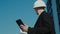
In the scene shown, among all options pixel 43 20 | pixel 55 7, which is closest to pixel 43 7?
pixel 43 20

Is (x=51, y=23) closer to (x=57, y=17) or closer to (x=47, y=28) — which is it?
(x=47, y=28)

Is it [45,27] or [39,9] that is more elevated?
[39,9]

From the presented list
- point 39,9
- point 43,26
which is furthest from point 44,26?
point 39,9

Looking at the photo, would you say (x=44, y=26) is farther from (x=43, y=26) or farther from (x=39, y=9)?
(x=39, y=9)

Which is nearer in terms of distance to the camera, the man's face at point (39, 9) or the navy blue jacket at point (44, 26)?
the navy blue jacket at point (44, 26)

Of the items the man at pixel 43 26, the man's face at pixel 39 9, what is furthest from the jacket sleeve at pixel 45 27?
the man's face at pixel 39 9

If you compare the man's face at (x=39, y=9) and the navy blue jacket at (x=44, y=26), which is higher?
the man's face at (x=39, y=9)

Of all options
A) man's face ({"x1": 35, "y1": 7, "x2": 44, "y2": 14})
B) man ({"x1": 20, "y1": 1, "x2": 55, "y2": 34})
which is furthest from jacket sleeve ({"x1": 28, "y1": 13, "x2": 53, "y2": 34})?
man's face ({"x1": 35, "y1": 7, "x2": 44, "y2": 14})

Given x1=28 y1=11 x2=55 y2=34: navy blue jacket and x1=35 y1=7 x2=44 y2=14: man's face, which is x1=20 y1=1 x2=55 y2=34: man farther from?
x1=35 y1=7 x2=44 y2=14: man's face

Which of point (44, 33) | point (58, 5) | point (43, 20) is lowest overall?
point (44, 33)

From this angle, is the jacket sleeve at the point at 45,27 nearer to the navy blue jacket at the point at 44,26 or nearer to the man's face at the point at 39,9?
the navy blue jacket at the point at 44,26

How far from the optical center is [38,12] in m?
3.30

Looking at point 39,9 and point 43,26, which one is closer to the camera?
point 43,26

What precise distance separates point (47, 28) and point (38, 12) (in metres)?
0.46
